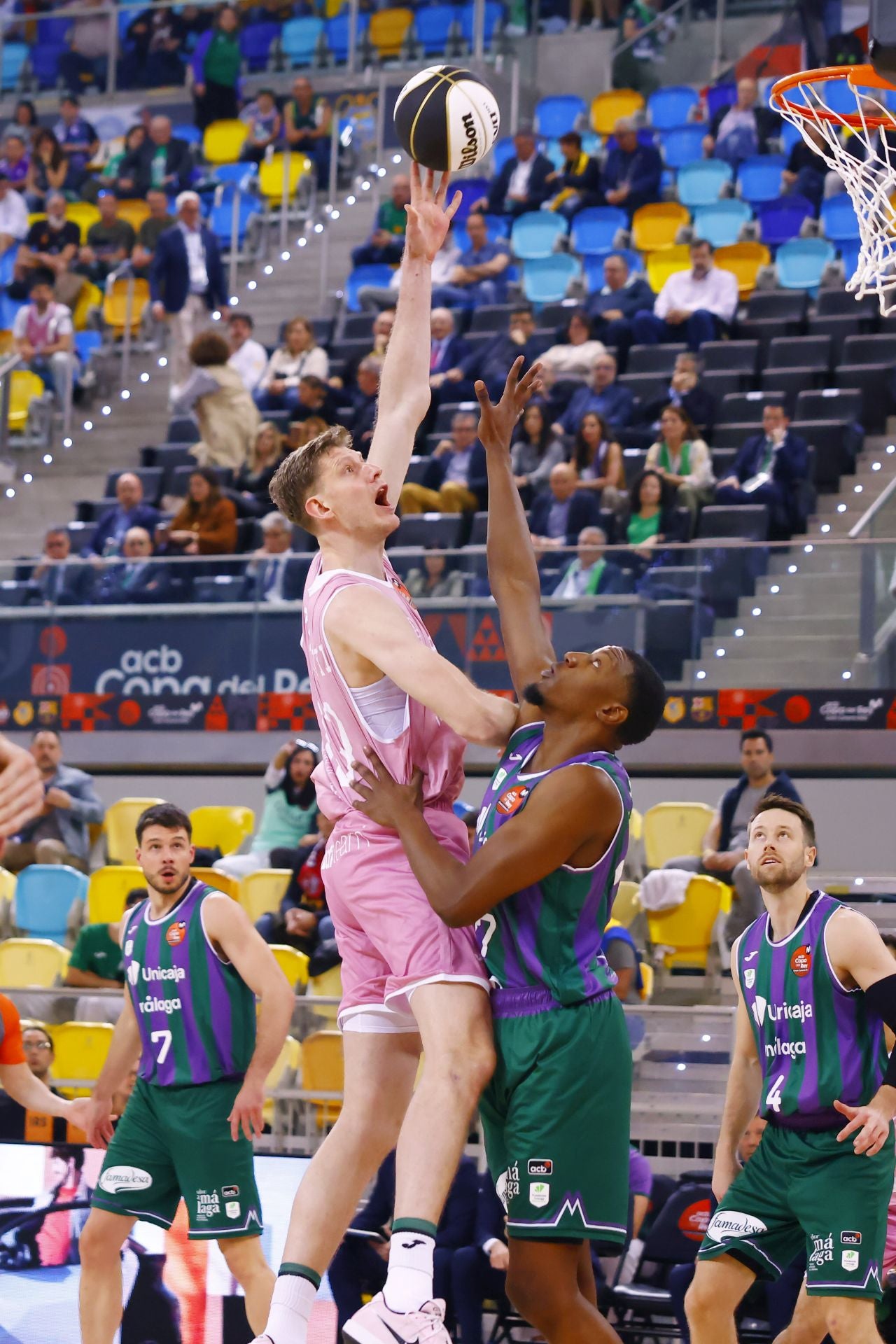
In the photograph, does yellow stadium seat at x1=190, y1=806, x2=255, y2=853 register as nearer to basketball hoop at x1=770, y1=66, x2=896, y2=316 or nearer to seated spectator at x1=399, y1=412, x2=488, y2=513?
seated spectator at x1=399, y1=412, x2=488, y2=513

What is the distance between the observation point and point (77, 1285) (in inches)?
291

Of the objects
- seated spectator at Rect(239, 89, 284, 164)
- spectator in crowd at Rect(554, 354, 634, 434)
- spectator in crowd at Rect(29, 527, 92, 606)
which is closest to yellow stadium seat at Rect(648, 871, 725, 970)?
spectator in crowd at Rect(554, 354, 634, 434)

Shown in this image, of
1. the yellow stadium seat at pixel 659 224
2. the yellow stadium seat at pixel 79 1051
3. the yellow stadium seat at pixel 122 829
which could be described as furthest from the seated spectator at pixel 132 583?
the yellow stadium seat at pixel 659 224

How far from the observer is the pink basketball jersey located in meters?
4.91

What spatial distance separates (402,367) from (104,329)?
14.3 m

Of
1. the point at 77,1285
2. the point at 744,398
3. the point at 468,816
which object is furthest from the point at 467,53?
the point at 77,1285

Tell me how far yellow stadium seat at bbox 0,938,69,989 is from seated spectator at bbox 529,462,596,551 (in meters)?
4.28

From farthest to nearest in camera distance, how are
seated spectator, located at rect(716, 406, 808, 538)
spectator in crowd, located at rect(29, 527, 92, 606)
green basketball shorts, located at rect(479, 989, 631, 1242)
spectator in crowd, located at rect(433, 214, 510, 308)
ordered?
spectator in crowd, located at rect(433, 214, 510, 308), spectator in crowd, located at rect(29, 527, 92, 606), seated spectator, located at rect(716, 406, 808, 538), green basketball shorts, located at rect(479, 989, 631, 1242)

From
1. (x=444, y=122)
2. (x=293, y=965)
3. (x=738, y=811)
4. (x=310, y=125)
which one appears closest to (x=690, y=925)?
(x=738, y=811)

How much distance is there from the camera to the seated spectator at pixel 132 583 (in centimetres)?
1340

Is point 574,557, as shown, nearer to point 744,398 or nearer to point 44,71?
point 744,398

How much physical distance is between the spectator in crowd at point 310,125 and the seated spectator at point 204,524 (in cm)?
675

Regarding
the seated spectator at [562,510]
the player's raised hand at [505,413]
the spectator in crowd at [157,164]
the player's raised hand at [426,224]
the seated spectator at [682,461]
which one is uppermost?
the spectator in crowd at [157,164]

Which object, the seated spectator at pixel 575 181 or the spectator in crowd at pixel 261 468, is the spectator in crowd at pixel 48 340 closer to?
the spectator in crowd at pixel 261 468
